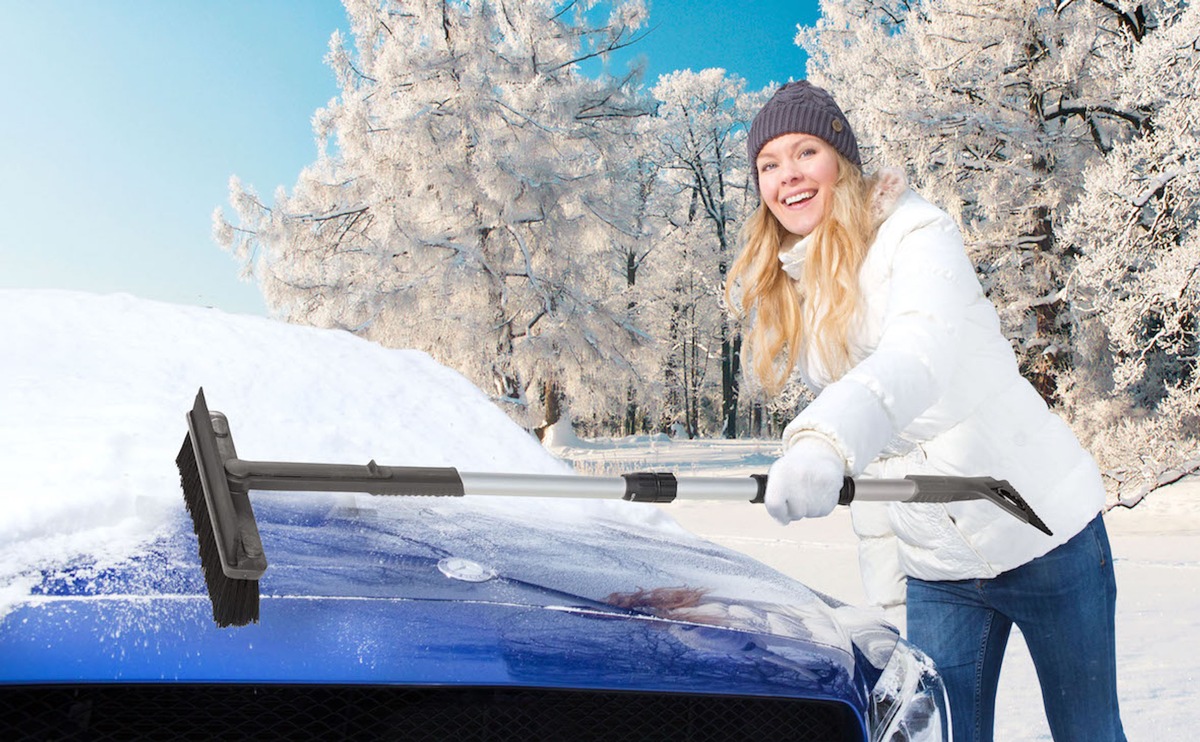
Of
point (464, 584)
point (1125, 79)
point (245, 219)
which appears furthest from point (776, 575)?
point (245, 219)

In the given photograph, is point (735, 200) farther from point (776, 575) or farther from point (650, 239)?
point (776, 575)

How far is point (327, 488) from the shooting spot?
52.2 inches

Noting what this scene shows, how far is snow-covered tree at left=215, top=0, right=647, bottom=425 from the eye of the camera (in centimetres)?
1552

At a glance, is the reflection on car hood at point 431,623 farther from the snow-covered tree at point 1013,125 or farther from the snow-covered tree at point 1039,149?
the snow-covered tree at point 1013,125

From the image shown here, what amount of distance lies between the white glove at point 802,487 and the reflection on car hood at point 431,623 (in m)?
0.18

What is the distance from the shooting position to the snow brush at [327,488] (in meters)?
1.11

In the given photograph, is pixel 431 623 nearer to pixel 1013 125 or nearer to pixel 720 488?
pixel 720 488

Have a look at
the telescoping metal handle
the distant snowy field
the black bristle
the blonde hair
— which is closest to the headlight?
the telescoping metal handle

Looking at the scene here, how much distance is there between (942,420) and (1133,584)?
5.65 meters

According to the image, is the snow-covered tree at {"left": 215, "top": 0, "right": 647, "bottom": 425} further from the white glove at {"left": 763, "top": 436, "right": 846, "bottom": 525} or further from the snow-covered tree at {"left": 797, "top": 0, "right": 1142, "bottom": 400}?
the white glove at {"left": 763, "top": 436, "right": 846, "bottom": 525}

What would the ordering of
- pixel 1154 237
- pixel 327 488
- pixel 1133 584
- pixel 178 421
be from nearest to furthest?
1. pixel 327 488
2. pixel 178 421
3. pixel 1133 584
4. pixel 1154 237

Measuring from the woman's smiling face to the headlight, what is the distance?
91 cm

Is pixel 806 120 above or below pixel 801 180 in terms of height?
above

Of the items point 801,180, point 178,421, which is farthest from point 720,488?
point 178,421
